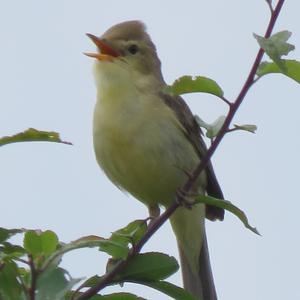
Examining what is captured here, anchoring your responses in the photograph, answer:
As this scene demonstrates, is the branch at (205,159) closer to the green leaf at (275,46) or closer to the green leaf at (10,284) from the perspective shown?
the green leaf at (275,46)

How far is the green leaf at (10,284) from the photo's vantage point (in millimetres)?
2221

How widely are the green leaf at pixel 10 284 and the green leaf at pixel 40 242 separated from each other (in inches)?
4.2

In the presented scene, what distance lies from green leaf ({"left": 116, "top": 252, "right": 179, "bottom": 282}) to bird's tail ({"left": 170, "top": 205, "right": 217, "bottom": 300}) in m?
2.39

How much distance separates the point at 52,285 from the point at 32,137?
0.56m

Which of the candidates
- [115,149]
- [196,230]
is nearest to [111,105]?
[115,149]

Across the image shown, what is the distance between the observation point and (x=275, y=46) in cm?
218

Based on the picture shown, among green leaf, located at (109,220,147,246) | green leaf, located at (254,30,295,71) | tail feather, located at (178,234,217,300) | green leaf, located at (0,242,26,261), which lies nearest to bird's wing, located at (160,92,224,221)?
tail feather, located at (178,234,217,300)

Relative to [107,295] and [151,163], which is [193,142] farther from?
[107,295]

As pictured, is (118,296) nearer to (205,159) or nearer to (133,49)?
(205,159)

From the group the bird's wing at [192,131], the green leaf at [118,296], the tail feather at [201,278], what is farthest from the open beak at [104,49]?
the green leaf at [118,296]

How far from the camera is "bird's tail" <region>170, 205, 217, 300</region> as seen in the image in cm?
503

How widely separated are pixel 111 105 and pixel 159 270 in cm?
204

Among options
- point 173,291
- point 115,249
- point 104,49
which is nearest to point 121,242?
point 115,249

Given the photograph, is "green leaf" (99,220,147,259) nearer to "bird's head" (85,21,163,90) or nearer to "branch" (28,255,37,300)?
"branch" (28,255,37,300)
